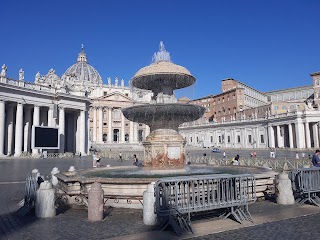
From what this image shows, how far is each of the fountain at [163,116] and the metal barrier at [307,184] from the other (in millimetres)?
4623

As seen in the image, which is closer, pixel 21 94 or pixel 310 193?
pixel 310 193

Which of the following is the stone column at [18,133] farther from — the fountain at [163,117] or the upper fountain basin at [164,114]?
the upper fountain basin at [164,114]

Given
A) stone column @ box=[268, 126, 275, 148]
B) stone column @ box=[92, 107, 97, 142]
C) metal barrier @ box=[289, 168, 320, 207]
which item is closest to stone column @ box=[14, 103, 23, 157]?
metal barrier @ box=[289, 168, 320, 207]

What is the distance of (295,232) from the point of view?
6.06m

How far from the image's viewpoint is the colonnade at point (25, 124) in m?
42.1

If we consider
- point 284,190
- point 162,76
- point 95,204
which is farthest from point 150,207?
point 162,76

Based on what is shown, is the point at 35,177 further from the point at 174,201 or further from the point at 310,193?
the point at 310,193

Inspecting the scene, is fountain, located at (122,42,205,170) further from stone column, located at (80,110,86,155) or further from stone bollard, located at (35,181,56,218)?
stone column, located at (80,110,86,155)

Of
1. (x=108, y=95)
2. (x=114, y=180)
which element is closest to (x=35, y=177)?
(x=114, y=180)

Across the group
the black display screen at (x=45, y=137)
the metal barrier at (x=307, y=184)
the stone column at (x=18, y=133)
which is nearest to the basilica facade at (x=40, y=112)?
the stone column at (x=18, y=133)

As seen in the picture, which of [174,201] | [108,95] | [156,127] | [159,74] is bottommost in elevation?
[174,201]

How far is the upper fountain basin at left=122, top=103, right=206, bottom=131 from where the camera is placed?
11680 mm

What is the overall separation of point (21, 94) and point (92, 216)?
41.1 metres

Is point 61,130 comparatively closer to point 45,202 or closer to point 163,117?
point 163,117
